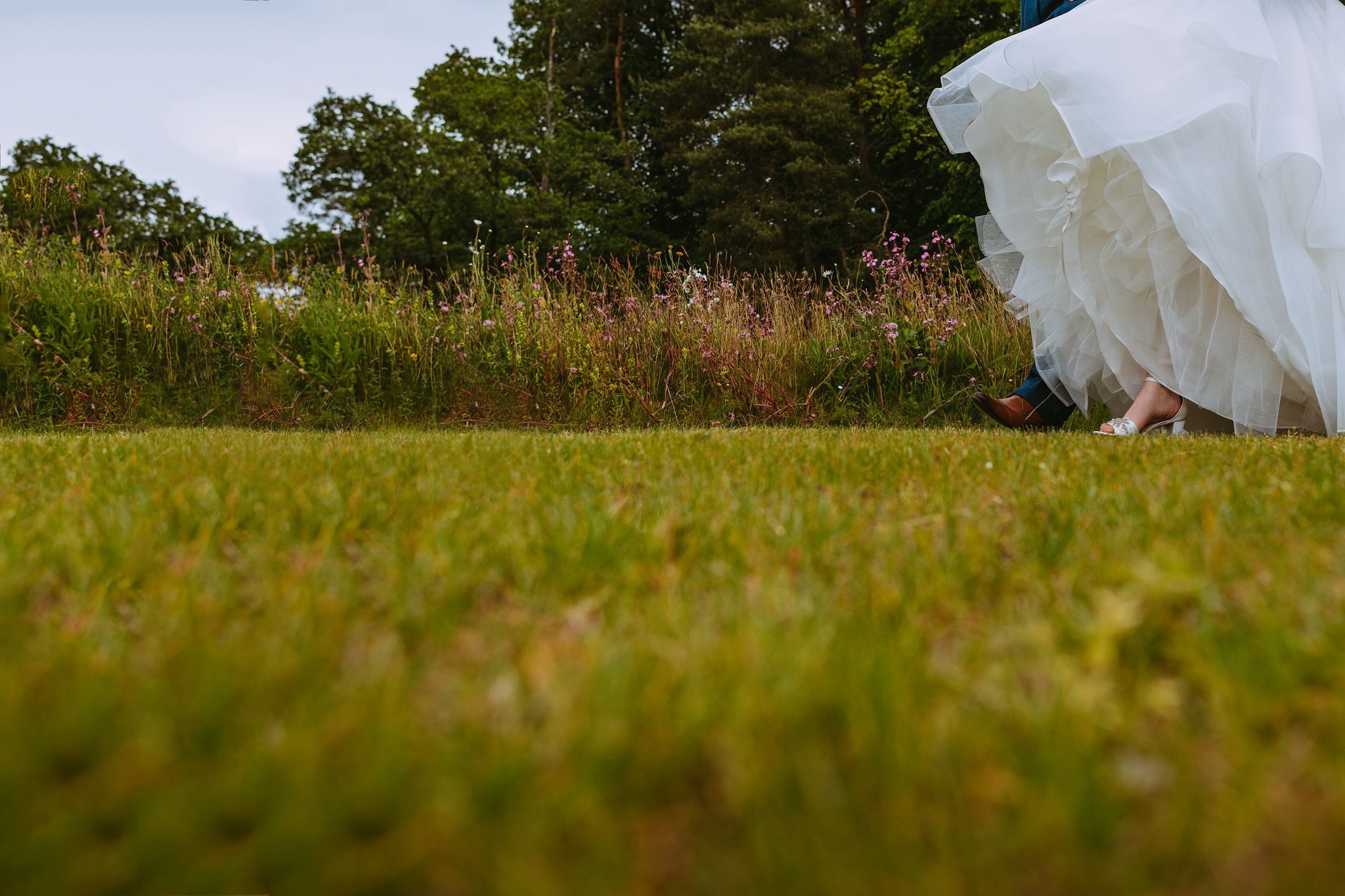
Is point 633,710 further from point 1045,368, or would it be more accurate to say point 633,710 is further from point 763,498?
point 1045,368

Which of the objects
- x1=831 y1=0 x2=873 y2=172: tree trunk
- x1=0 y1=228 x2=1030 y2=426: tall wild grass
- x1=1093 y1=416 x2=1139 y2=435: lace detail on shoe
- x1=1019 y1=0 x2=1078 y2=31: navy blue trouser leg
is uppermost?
x1=831 y1=0 x2=873 y2=172: tree trunk

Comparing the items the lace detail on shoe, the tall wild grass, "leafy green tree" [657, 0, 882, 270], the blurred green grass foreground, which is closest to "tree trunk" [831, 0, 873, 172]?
"leafy green tree" [657, 0, 882, 270]

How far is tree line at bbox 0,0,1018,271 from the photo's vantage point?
75.3 feet

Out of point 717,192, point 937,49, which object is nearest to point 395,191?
point 717,192

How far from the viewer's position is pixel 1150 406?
3.90m

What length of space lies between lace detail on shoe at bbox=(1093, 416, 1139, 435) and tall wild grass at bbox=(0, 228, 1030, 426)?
1997mm

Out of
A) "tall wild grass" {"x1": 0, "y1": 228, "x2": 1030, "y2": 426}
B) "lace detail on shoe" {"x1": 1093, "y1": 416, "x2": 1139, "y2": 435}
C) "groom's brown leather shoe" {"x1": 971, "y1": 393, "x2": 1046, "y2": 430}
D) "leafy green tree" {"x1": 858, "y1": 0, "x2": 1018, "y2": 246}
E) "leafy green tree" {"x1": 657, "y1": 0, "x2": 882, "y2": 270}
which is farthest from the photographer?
"leafy green tree" {"x1": 657, "y1": 0, "x2": 882, "y2": 270}

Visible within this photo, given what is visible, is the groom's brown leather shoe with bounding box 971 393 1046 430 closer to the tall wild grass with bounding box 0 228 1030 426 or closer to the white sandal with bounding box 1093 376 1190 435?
the white sandal with bounding box 1093 376 1190 435

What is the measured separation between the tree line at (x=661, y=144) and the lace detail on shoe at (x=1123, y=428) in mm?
17981

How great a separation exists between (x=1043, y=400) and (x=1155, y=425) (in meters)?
0.59

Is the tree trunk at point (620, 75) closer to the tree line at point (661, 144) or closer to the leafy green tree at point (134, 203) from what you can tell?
the tree line at point (661, 144)

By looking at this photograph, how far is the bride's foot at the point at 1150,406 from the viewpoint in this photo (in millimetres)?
3879

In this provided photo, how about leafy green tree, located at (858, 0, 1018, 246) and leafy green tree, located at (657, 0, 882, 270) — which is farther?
leafy green tree, located at (657, 0, 882, 270)

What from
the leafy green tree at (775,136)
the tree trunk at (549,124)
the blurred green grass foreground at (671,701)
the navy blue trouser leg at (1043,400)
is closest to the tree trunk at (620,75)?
the tree trunk at (549,124)
